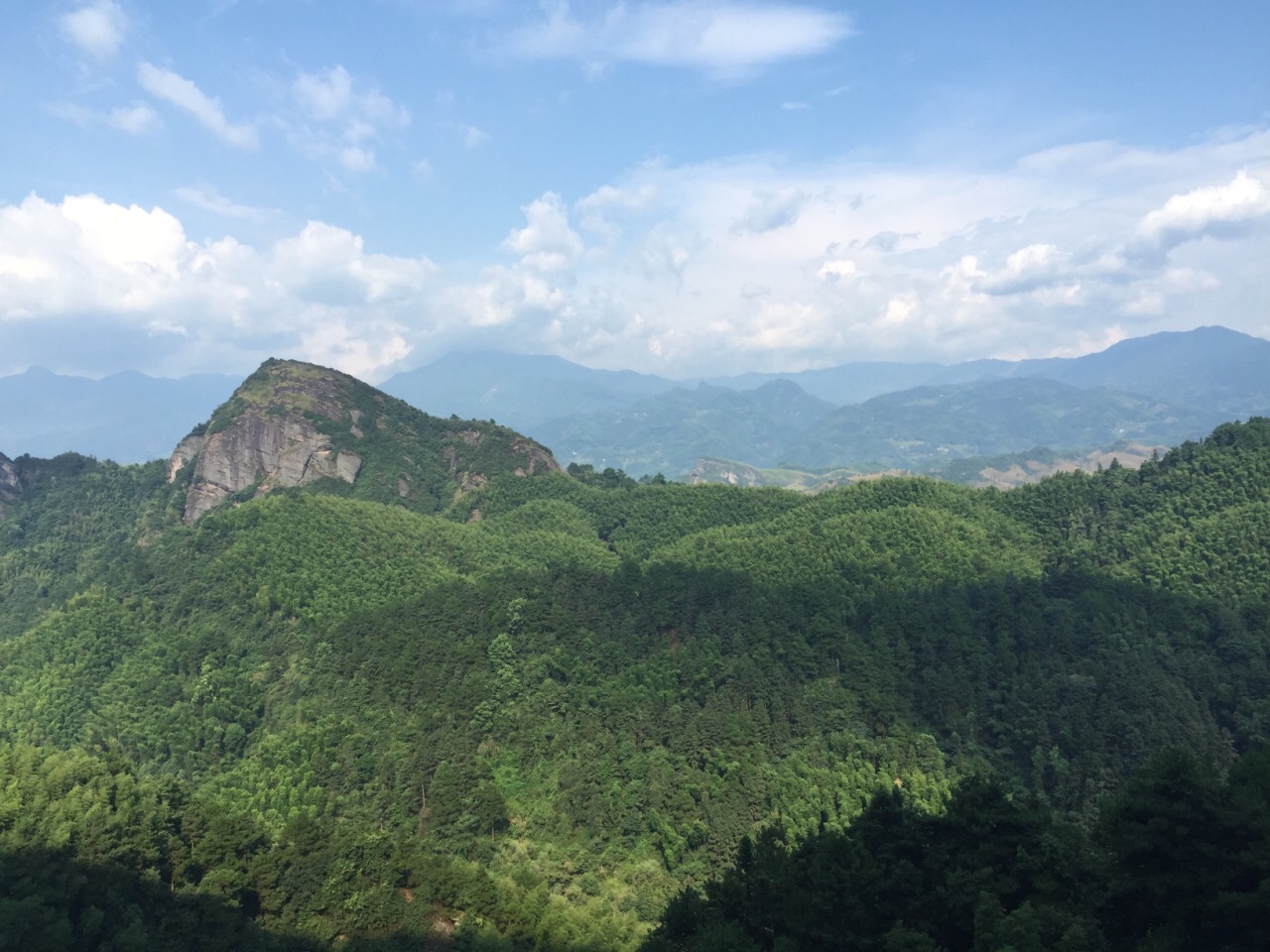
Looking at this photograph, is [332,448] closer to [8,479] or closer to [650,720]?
[8,479]

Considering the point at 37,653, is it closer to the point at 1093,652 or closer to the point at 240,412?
the point at 240,412

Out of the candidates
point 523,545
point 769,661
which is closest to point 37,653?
point 523,545

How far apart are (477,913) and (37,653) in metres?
62.6

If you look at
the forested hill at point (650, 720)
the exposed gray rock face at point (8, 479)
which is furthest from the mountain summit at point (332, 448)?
the exposed gray rock face at point (8, 479)

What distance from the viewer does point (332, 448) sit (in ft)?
398

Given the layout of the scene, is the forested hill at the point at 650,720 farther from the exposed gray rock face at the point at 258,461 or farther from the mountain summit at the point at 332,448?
the mountain summit at the point at 332,448

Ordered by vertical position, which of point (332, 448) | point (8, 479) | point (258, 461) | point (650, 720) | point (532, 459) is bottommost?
point (650, 720)

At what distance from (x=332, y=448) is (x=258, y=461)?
34.0 ft

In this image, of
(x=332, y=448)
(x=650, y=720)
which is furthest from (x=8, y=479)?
(x=650, y=720)

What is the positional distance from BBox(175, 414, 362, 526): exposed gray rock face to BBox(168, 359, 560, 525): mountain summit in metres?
0.14

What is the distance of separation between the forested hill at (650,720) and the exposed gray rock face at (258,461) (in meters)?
12.1

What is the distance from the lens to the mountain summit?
11619 cm

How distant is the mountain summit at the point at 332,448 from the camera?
11619 centimetres

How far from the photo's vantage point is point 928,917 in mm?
26531
